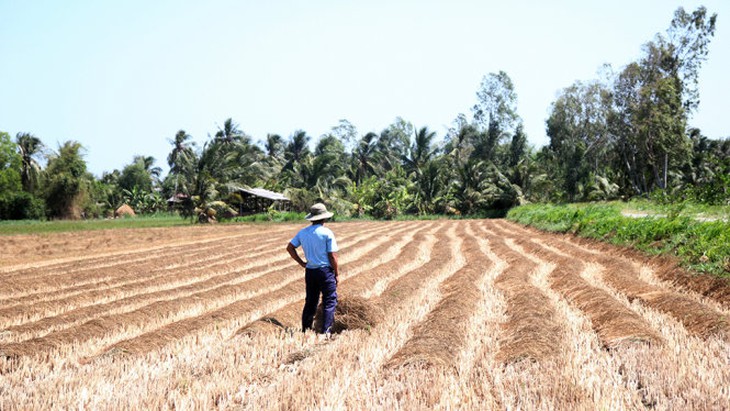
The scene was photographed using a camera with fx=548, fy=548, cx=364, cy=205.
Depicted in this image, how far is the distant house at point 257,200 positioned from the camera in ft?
137

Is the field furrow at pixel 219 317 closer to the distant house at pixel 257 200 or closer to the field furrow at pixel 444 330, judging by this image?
the field furrow at pixel 444 330

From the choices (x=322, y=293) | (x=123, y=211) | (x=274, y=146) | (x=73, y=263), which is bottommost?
(x=123, y=211)

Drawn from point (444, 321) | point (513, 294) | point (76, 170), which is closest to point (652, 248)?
point (513, 294)

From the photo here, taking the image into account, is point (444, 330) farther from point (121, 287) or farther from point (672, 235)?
point (672, 235)

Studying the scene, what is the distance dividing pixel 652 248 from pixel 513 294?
15.5 ft

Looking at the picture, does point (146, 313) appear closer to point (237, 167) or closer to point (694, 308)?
point (694, 308)

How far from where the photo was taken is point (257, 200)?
44.0 meters

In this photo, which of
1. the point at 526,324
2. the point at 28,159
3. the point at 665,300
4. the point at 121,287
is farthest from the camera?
the point at 28,159

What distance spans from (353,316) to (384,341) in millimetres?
840

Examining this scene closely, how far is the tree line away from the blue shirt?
2082 centimetres

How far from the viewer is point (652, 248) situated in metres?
11.1

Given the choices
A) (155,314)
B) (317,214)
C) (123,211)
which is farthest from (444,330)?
(123,211)

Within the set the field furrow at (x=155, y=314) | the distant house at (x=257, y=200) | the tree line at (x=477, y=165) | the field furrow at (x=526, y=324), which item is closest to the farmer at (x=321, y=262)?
the field furrow at (x=526, y=324)

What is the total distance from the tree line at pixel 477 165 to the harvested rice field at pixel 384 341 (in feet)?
58.0
